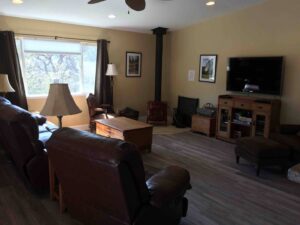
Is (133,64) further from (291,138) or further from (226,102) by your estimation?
(291,138)

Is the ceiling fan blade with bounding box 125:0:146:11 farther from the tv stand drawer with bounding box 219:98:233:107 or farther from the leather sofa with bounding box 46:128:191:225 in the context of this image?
the tv stand drawer with bounding box 219:98:233:107

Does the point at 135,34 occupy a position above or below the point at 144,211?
above

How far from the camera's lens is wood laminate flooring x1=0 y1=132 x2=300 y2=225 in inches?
94.2

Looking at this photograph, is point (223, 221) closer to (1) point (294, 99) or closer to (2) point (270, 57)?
(1) point (294, 99)

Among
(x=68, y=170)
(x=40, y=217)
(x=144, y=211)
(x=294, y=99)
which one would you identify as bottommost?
(x=40, y=217)

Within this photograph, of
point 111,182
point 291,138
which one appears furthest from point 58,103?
point 291,138

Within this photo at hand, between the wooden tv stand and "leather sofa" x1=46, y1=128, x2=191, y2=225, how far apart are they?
3.00 m

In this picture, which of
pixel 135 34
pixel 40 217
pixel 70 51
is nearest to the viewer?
pixel 40 217

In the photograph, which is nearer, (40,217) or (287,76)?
(40,217)

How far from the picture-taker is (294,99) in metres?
4.40

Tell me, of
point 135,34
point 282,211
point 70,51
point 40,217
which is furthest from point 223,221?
point 135,34

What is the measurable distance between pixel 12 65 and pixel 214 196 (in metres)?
4.31

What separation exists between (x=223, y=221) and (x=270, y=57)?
11.0ft

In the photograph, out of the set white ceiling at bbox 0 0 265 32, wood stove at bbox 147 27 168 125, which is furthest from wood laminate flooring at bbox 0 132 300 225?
white ceiling at bbox 0 0 265 32
